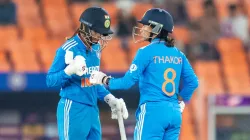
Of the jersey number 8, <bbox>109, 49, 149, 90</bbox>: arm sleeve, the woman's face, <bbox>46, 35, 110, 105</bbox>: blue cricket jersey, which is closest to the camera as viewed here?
<bbox>109, 49, 149, 90</bbox>: arm sleeve

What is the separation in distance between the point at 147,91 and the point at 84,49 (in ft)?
2.46

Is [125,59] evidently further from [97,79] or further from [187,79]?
[97,79]

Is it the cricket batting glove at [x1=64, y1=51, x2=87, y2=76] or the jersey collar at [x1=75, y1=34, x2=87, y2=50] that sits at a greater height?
the jersey collar at [x1=75, y1=34, x2=87, y2=50]

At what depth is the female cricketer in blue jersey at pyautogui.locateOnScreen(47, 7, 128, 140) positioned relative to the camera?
885cm

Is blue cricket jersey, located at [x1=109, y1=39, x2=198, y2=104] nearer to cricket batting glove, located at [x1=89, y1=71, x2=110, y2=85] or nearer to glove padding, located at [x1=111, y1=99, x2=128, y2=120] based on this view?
cricket batting glove, located at [x1=89, y1=71, x2=110, y2=85]

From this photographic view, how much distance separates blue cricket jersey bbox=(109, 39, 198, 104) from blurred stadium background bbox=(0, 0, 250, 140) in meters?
4.71

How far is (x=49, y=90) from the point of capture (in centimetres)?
1393

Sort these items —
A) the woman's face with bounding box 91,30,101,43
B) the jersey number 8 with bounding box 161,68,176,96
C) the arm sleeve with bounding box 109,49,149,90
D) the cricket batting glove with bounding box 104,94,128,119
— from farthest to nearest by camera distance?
the cricket batting glove with bounding box 104,94,128,119 < the woman's face with bounding box 91,30,101,43 < the jersey number 8 with bounding box 161,68,176,96 < the arm sleeve with bounding box 109,49,149,90

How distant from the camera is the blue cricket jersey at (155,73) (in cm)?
862

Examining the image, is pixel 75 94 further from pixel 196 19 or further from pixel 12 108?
pixel 196 19

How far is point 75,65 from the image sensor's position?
8.63 meters

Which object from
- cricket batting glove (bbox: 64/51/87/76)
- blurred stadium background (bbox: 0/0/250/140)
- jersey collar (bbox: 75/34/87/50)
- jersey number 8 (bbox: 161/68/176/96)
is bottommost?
jersey number 8 (bbox: 161/68/176/96)

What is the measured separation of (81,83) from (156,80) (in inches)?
29.4

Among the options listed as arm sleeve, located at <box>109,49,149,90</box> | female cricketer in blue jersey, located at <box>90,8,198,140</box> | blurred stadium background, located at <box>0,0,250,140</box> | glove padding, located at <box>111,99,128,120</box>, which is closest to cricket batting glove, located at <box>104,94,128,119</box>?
glove padding, located at <box>111,99,128,120</box>
